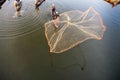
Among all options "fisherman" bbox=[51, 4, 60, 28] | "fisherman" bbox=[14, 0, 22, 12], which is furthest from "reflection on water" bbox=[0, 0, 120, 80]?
"fisherman" bbox=[51, 4, 60, 28]

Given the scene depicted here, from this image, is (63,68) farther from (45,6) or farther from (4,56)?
(45,6)

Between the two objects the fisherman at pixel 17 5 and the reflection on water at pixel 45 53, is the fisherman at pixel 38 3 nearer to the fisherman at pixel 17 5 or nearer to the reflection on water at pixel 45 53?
the reflection on water at pixel 45 53

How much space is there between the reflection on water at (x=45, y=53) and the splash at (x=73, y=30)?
1.03 feet

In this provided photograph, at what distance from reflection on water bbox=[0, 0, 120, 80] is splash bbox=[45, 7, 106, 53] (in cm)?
31

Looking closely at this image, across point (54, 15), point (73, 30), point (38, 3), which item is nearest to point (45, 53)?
point (73, 30)

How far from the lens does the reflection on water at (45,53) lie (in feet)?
33.2

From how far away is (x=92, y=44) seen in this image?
11570mm

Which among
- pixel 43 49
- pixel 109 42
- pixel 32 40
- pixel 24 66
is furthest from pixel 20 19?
pixel 109 42

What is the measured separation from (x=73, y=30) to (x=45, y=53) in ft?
6.52

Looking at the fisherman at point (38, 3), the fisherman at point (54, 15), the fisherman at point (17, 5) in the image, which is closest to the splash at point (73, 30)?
the fisherman at point (54, 15)

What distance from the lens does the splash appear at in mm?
11070

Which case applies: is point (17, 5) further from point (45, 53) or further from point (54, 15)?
point (45, 53)

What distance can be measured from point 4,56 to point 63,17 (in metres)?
4.16

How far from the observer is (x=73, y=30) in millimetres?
11656
